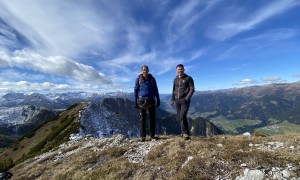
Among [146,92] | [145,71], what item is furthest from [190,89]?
[145,71]

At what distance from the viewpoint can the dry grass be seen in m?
10.1

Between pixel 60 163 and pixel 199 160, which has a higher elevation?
pixel 199 160

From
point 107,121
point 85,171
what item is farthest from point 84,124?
point 85,171

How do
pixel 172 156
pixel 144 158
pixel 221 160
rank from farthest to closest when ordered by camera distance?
1. pixel 144 158
2. pixel 172 156
3. pixel 221 160

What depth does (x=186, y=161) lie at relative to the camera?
38.0ft

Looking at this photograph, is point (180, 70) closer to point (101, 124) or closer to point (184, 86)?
point (184, 86)

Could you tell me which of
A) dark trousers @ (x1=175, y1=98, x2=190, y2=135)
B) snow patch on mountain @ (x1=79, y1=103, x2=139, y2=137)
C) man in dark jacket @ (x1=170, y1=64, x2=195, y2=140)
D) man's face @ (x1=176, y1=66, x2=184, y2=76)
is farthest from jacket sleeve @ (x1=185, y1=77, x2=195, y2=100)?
snow patch on mountain @ (x1=79, y1=103, x2=139, y2=137)

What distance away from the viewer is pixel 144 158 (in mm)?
13453

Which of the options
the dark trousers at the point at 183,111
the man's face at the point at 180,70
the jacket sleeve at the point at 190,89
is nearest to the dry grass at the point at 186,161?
the dark trousers at the point at 183,111

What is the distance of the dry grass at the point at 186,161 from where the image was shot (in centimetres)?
1007

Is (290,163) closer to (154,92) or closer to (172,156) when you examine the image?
(172,156)

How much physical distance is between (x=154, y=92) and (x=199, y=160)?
6.71m

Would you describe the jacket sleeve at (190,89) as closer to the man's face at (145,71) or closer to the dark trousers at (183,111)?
the dark trousers at (183,111)

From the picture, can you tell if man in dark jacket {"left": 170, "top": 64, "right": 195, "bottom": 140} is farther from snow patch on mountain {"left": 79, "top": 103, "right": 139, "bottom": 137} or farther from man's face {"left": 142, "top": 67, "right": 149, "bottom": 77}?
snow patch on mountain {"left": 79, "top": 103, "right": 139, "bottom": 137}
